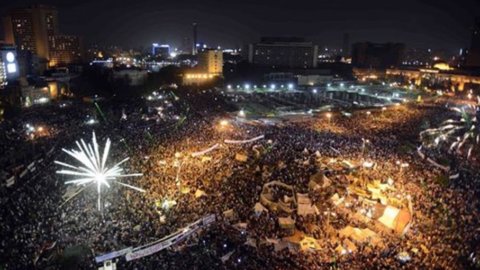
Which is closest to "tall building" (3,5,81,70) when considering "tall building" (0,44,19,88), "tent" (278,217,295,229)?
"tall building" (0,44,19,88)

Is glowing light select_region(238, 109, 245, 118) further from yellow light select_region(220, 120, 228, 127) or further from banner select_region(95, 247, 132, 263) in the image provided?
banner select_region(95, 247, 132, 263)

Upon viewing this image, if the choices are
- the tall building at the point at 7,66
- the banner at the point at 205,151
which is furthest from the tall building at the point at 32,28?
the banner at the point at 205,151

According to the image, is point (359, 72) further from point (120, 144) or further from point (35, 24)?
point (35, 24)

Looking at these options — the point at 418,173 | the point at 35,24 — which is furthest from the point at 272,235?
the point at 35,24

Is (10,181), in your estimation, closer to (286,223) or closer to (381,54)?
(286,223)

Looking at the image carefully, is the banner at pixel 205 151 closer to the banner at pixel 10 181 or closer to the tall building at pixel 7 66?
the banner at pixel 10 181
